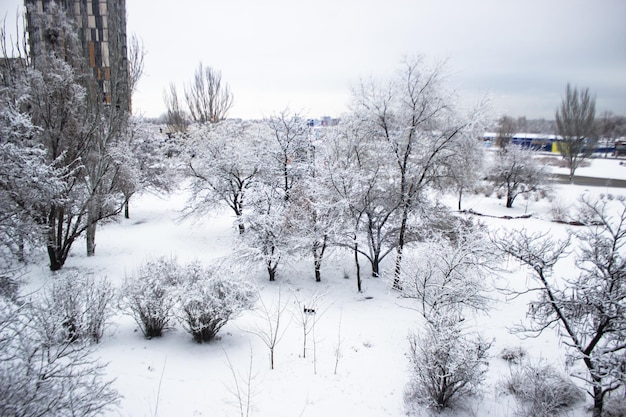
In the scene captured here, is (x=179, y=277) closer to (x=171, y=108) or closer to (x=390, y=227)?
(x=390, y=227)

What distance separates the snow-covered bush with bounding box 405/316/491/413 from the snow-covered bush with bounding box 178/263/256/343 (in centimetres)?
406

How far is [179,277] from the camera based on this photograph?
8180 millimetres

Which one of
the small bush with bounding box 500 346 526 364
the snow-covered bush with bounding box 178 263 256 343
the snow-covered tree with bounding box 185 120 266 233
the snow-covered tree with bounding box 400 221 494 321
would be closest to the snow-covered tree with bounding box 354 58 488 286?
the snow-covered tree with bounding box 400 221 494 321

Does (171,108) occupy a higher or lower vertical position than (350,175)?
higher

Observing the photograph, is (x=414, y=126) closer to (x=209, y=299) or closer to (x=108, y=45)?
(x=209, y=299)

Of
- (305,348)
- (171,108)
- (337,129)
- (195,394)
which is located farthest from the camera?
(171,108)

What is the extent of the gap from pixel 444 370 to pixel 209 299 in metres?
5.05

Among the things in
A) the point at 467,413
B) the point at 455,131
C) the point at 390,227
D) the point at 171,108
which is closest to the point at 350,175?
the point at 390,227

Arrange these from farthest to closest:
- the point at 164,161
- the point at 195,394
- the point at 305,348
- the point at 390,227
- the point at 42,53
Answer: the point at 164,161
the point at 390,227
the point at 42,53
the point at 305,348
the point at 195,394

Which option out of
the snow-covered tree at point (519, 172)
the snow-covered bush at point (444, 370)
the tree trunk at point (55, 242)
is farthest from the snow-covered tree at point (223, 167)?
the snow-covered tree at point (519, 172)

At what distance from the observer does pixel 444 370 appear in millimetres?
6078

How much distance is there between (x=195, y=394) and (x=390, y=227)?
871cm

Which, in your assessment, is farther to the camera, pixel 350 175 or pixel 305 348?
pixel 350 175

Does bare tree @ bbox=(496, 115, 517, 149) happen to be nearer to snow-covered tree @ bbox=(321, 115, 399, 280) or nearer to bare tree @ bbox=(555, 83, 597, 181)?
bare tree @ bbox=(555, 83, 597, 181)
